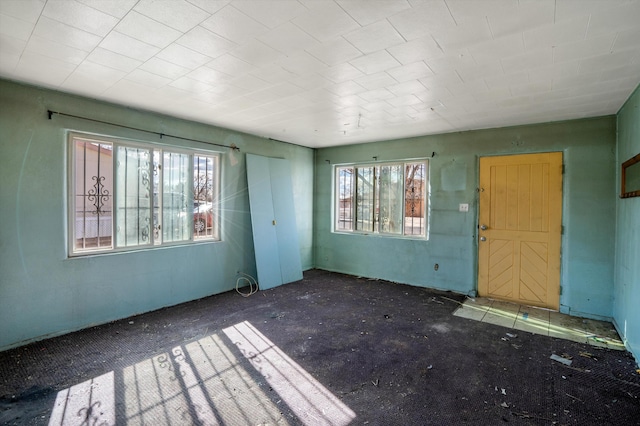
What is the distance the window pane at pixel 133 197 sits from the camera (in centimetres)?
362

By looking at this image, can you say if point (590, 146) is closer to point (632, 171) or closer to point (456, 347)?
point (632, 171)

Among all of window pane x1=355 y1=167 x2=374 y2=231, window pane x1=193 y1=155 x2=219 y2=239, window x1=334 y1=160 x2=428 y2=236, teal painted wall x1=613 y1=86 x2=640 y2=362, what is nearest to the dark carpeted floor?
teal painted wall x1=613 y1=86 x2=640 y2=362

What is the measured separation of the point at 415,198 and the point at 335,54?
3.45 metres

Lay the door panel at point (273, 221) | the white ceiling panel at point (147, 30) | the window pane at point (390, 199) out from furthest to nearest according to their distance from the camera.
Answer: the window pane at point (390, 199) < the door panel at point (273, 221) < the white ceiling panel at point (147, 30)

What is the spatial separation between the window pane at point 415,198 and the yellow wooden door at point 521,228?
35.5 inches

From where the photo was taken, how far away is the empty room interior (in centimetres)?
199

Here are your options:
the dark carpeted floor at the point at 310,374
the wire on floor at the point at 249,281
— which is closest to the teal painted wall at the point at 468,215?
the dark carpeted floor at the point at 310,374

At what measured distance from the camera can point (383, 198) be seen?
5.59m

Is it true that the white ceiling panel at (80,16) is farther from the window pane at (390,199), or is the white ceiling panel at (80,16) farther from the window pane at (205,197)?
the window pane at (390,199)

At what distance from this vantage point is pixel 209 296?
4430 mm

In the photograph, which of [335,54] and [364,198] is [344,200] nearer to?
[364,198]

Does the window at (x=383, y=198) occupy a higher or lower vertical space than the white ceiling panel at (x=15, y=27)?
lower

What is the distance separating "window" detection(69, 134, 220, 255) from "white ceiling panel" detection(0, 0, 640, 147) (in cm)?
66

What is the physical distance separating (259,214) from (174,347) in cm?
249
